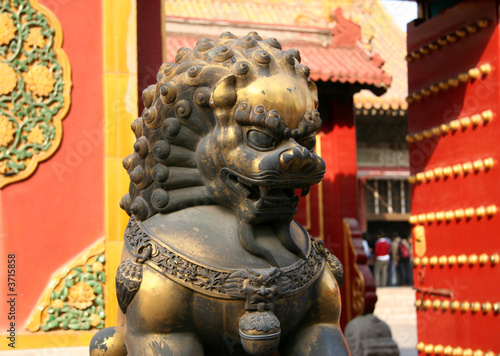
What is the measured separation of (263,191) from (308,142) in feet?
0.69

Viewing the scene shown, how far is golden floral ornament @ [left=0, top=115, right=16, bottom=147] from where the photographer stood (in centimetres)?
351

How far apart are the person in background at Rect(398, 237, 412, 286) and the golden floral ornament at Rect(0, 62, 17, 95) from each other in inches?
377

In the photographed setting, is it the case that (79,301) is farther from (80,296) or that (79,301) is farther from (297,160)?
(297,160)

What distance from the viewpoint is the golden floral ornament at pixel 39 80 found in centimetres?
360

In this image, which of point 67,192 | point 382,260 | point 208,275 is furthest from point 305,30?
point 382,260

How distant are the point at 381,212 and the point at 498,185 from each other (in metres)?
9.20

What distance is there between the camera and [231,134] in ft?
5.84

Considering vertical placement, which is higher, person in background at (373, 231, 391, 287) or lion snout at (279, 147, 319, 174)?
lion snout at (279, 147, 319, 174)

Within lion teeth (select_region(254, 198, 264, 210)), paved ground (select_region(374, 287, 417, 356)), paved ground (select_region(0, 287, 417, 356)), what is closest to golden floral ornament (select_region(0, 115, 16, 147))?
lion teeth (select_region(254, 198, 264, 210))

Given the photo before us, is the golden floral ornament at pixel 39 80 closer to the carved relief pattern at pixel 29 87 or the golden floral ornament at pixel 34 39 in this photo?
the carved relief pattern at pixel 29 87

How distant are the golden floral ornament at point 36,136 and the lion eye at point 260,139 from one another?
7.08 ft

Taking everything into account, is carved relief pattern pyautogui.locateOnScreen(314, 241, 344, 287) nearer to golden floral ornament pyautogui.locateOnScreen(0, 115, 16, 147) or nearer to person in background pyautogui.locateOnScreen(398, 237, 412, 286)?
golden floral ornament pyautogui.locateOnScreen(0, 115, 16, 147)

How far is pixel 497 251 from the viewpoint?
4.02m

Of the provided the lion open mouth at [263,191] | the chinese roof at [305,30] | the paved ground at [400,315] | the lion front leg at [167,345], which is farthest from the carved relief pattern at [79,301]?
the paved ground at [400,315]
